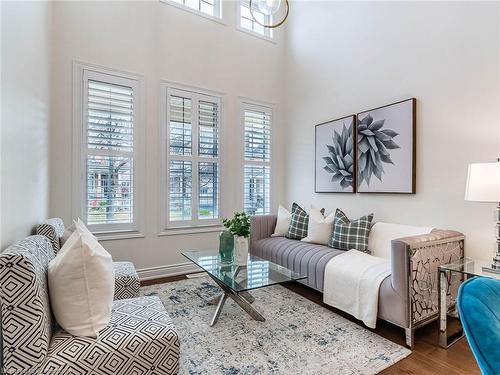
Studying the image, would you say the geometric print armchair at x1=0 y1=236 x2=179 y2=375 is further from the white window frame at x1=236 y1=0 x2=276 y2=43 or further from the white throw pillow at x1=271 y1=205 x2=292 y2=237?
the white window frame at x1=236 y1=0 x2=276 y2=43

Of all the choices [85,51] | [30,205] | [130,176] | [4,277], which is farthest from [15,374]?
[85,51]

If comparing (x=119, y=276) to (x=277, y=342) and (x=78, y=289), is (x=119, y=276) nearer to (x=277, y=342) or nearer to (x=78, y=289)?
(x=78, y=289)

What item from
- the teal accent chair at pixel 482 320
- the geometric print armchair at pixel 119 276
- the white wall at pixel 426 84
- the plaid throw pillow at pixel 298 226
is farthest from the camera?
the plaid throw pillow at pixel 298 226

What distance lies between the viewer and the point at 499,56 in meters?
2.27

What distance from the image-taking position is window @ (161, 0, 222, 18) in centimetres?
401

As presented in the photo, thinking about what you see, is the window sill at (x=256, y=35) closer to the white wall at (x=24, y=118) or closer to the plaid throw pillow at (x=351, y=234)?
the white wall at (x=24, y=118)

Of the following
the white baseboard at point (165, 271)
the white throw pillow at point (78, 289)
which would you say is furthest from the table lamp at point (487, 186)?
the white baseboard at point (165, 271)

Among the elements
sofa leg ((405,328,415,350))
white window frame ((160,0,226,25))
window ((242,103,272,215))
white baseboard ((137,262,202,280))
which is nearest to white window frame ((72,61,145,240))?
white baseboard ((137,262,202,280))

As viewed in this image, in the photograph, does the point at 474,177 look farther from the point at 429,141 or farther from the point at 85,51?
the point at 85,51

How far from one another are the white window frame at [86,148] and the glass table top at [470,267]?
129 inches

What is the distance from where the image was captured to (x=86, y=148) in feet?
10.7

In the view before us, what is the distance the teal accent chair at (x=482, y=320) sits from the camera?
748mm

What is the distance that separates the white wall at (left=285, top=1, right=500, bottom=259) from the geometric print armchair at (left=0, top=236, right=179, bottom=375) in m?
2.64

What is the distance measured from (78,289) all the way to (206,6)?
14.3 ft
